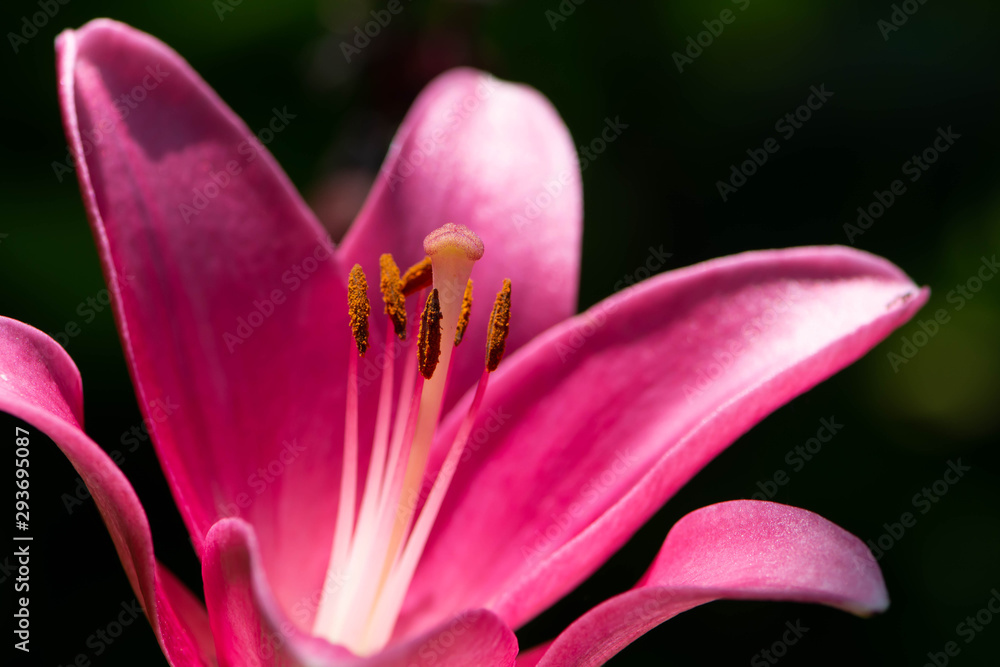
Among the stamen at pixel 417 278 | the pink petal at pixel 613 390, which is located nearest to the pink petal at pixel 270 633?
the pink petal at pixel 613 390

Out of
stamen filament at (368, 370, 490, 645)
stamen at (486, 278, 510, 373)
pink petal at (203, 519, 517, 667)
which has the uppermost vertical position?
stamen at (486, 278, 510, 373)

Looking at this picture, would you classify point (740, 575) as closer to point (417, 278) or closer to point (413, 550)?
point (413, 550)

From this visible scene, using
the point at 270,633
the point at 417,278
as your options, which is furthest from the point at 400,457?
the point at 270,633

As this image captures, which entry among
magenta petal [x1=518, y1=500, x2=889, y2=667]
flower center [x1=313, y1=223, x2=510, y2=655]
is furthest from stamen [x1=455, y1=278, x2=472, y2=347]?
magenta petal [x1=518, y1=500, x2=889, y2=667]

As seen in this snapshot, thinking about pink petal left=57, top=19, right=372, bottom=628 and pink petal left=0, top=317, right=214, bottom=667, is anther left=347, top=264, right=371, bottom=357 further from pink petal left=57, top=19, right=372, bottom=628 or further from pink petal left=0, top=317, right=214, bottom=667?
pink petal left=0, top=317, right=214, bottom=667

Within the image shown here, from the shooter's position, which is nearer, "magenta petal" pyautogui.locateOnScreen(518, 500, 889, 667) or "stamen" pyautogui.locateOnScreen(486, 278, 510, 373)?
"magenta petal" pyautogui.locateOnScreen(518, 500, 889, 667)

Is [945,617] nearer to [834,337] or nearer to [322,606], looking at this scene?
[834,337]

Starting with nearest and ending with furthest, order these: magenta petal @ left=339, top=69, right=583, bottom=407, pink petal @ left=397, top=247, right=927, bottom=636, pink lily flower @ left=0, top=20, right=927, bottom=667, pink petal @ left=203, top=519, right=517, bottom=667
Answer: pink petal @ left=203, top=519, right=517, bottom=667 → pink lily flower @ left=0, top=20, right=927, bottom=667 → pink petal @ left=397, top=247, right=927, bottom=636 → magenta petal @ left=339, top=69, right=583, bottom=407
